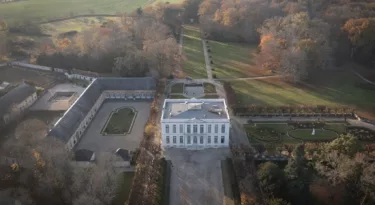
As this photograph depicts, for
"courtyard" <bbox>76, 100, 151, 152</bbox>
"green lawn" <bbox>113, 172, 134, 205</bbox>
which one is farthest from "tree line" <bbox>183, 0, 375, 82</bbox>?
"green lawn" <bbox>113, 172, 134, 205</bbox>

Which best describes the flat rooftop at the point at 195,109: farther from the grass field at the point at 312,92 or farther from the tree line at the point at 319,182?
the grass field at the point at 312,92

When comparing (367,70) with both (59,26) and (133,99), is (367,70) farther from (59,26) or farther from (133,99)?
(59,26)

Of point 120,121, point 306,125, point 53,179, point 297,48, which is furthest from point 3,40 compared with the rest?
point 306,125

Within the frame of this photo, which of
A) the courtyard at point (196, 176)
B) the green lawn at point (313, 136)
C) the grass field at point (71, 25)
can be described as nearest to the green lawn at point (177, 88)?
the courtyard at point (196, 176)

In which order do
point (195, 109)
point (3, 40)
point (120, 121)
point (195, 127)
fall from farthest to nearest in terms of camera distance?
point (3, 40), point (120, 121), point (195, 109), point (195, 127)

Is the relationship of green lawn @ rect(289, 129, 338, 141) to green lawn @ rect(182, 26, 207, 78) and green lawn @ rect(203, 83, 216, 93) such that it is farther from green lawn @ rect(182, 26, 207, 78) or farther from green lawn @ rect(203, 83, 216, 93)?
green lawn @ rect(182, 26, 207, 78)

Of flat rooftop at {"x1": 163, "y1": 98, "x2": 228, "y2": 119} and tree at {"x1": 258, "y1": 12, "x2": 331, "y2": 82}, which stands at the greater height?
tree at {"x1": 258, "y1": 12, "x2": 331, "y2": 82}

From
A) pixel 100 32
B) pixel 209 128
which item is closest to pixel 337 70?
pixel 209 128

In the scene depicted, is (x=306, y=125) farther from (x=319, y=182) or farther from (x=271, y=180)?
(x=271, y=180)
